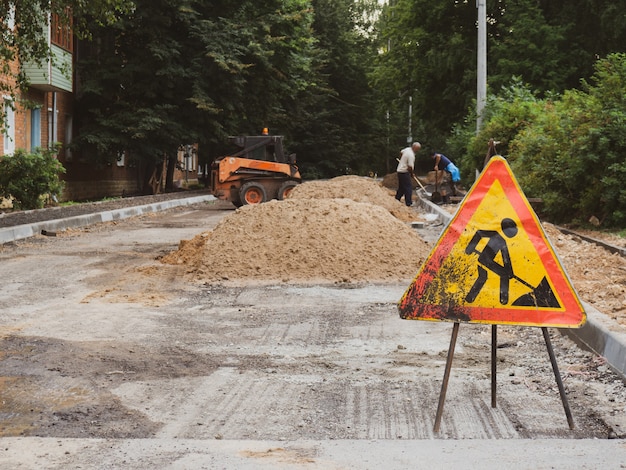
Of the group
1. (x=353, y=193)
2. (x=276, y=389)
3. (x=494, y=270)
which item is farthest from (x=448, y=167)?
(x=494, y=270)

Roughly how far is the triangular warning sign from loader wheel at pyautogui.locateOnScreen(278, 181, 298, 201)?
68.6 ft

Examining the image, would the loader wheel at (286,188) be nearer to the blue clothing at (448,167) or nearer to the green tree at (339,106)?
the blue clothing at (448,167)

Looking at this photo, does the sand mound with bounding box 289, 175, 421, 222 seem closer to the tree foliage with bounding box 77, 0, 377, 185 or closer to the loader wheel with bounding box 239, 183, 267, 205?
the loader wheel with bounding box 239, 183, 267, 205

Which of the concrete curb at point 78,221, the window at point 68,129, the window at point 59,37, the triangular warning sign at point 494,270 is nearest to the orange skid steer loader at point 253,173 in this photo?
the concrete curb at point 78,221

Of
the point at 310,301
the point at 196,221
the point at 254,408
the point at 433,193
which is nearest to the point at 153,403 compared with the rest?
the point at 254,408

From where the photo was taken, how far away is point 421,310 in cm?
510

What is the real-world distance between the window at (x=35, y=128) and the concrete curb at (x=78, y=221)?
4.83m

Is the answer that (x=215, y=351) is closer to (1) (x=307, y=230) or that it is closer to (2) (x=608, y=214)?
(1) (x=307, y=230)

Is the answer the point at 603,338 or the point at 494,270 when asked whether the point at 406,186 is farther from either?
the point at 494,270

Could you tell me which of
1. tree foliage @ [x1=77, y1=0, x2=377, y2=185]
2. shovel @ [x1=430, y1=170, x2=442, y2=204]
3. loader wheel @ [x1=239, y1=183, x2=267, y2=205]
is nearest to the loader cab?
loader wheel @ [x1=239, y1=183, x2=267, y2=205]

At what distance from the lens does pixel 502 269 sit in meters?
5.06

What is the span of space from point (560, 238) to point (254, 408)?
10.6 meters

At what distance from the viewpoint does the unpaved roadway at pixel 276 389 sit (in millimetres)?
4414

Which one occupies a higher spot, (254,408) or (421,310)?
(421,310)
